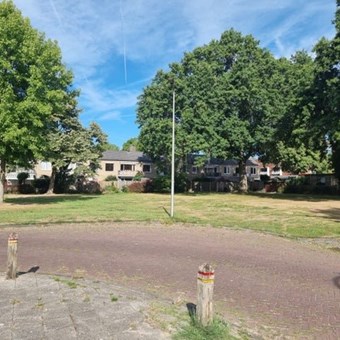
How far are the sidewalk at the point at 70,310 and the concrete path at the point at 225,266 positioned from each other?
3.43ft

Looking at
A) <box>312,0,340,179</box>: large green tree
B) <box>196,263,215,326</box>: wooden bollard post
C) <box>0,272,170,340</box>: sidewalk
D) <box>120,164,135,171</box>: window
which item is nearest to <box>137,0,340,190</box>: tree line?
<box>312,0,340,179</box>: large green tree

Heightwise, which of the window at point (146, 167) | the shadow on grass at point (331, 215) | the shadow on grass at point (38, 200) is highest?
the window at point (146, 167)

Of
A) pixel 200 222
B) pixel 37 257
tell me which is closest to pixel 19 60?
pixel 200 222

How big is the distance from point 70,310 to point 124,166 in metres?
67.9

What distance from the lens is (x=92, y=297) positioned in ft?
23.2

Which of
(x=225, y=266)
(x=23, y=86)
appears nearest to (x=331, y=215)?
(x=225, y=266)

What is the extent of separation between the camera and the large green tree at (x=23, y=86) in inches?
985

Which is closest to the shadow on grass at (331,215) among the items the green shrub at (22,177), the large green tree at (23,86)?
the large green tree at (23,86)

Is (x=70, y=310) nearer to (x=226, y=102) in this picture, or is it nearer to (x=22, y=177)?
(x=226, y=102)

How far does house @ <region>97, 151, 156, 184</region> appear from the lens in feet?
237

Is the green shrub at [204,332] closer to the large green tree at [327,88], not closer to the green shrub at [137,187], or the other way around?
the large green tree at [327,88]

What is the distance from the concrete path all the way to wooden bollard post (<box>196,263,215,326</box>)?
2.72 feet

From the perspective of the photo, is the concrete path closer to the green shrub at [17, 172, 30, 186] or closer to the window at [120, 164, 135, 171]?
the green shrub at [17, 172, 30, 186]

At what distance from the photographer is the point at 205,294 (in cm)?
563
